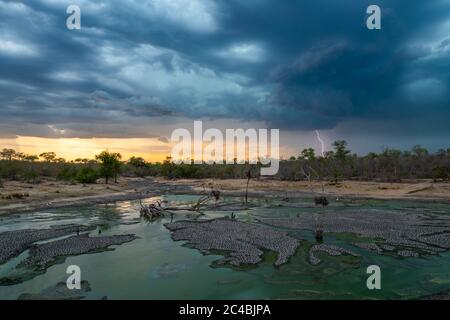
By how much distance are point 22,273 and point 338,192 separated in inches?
2152

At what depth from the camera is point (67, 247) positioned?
78.8ft

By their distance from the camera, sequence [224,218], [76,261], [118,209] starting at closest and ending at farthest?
[76,261] → [224,218] → [118,209]

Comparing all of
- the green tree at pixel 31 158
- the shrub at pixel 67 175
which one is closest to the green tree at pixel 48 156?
the green tree at pixel 31 158

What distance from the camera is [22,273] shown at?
1875 centimetres

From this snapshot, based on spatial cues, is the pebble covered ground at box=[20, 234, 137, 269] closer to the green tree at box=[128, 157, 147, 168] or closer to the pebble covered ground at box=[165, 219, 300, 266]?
the pebble covered ground at box=[165, 219, 300, 266]

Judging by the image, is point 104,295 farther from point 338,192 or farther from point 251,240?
point 338,192

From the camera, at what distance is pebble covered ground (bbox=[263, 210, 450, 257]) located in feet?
78.2

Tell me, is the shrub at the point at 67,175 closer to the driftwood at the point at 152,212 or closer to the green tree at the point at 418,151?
the driftwood at the point at 152,212

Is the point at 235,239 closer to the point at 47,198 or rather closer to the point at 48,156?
the point at 47,198

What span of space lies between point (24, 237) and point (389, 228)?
1160 inches

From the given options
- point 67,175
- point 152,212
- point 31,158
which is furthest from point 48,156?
point 152,212

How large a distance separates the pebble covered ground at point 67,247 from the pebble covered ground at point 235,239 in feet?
15.8
